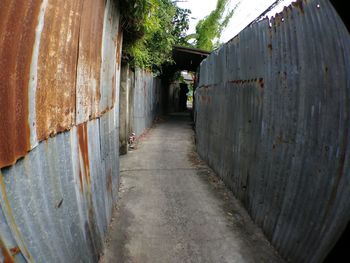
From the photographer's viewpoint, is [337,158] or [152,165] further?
[152,165]

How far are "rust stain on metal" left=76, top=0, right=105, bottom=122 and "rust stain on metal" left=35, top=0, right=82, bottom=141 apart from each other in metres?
0.16

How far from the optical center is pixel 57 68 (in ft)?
5.87

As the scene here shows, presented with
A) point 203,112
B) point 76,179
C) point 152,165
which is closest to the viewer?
point 76,179

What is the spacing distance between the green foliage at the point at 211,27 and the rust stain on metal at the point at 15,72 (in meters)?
17.9

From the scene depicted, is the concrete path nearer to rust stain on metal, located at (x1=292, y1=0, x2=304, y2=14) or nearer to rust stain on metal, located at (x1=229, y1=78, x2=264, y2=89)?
rust stain on metal, located at (x1=229, y1=78, x2=264, y2=89)

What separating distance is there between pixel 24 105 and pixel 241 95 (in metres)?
3.88

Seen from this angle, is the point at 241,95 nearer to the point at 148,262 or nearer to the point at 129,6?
the point at 129,6

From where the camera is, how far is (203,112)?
799 cm

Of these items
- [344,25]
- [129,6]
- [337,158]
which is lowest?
[337,158]

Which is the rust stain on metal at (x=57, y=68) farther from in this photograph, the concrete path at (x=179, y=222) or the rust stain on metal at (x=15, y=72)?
the concrete path at (x=179, y=222)

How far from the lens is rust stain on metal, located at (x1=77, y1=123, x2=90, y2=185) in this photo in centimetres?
237

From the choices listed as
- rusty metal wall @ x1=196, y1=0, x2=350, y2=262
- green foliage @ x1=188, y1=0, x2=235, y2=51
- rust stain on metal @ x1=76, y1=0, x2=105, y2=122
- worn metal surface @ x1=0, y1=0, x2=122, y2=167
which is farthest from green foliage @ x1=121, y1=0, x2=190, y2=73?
green foliage @ x1=188, y1=0, x2=235, y2=51

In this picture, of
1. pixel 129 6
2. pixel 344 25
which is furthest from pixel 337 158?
pixel 129 6

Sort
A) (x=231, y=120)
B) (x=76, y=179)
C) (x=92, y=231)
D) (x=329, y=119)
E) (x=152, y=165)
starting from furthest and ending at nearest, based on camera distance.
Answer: (x=152, y=165) < (x=231, y=120) < (x=92, y=231) < (x=329, y=119) < (x=76, y=179)
